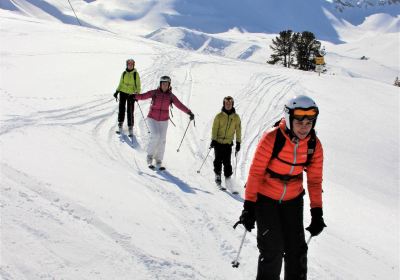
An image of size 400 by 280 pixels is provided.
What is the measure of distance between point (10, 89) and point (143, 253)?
420 inches

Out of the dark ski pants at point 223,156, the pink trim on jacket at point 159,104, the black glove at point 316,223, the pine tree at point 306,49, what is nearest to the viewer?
the black glove at point 316,223

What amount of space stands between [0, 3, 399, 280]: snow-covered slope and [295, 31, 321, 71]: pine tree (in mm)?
28465

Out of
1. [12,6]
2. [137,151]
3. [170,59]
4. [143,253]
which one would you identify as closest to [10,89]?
[137,151]

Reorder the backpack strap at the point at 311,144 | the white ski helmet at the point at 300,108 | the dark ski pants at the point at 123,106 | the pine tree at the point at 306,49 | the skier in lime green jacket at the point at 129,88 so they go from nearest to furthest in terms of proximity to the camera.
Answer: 1. the white ski helmet at the point at 300,108
2. the backpack strap at the point at 311,144
3. the skier in lime green jacket at the point at 129,88
4. the dark ski pants at the point at 123,106
5. the pine tree at the point at 306,49

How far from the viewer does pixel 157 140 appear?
33.4ft

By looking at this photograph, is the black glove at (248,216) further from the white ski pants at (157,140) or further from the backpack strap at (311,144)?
the white ski pants at (157,140)

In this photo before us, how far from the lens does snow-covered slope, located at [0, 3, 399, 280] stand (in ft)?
17.8

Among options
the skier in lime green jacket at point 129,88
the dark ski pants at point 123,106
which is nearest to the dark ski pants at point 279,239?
the skier in lime green jacket at point 129,88

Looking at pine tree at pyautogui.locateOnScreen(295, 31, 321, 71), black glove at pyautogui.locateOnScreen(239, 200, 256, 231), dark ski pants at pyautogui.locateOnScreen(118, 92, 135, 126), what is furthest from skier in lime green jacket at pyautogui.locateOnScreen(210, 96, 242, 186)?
pine tree at pyautogui.locateOnScreen(295, 31, 321, 71)

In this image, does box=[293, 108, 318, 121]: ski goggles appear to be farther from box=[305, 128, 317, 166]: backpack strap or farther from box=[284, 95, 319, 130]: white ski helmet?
box=[305, 128, 317, 166]: backpack strap

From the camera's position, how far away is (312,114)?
4.63m

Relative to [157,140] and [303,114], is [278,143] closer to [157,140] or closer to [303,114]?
[303,114]

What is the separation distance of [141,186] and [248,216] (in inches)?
150

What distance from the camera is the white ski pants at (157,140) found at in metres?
10.2
